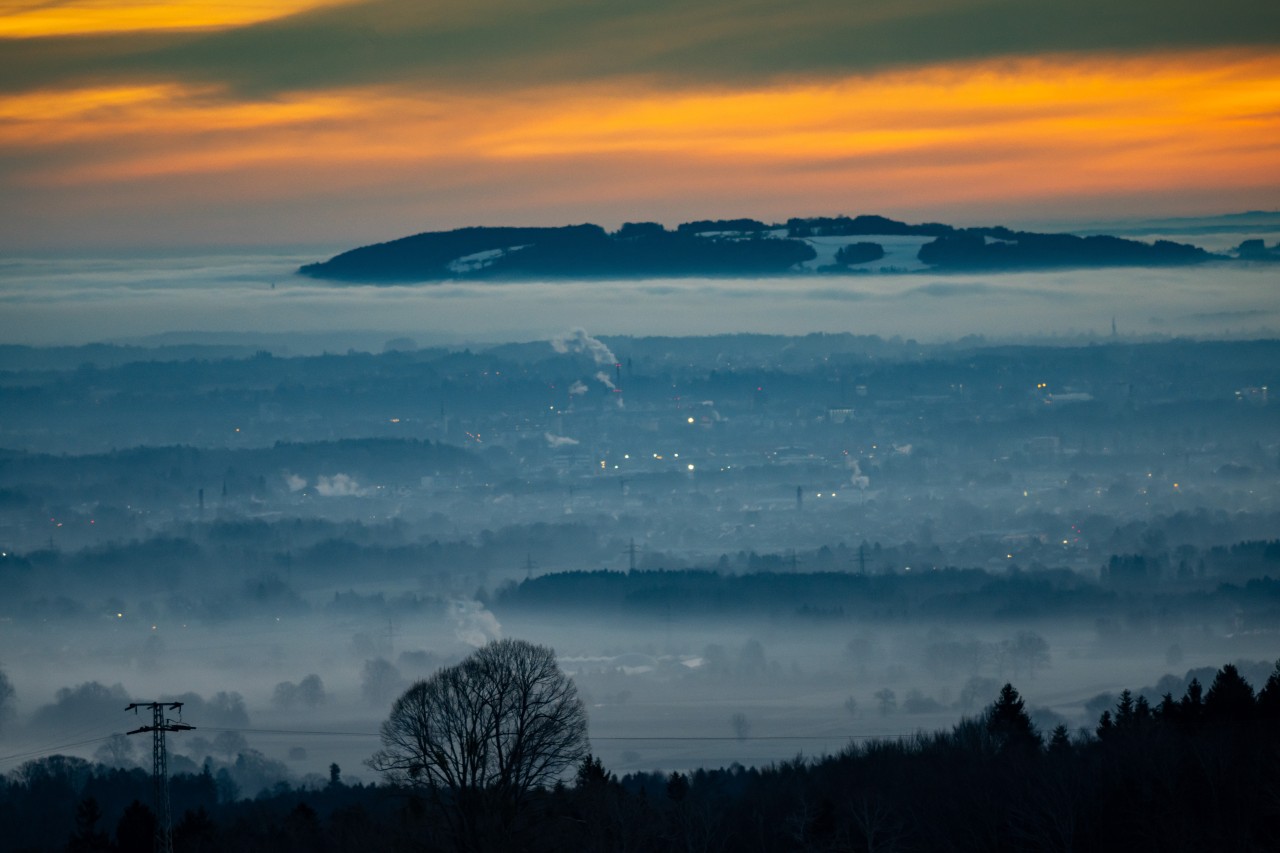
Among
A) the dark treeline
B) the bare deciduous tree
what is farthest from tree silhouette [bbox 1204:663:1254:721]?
the bare deciduous tree

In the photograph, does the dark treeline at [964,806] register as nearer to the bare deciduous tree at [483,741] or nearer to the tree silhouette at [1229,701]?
the tree silhouette at [1229,701]

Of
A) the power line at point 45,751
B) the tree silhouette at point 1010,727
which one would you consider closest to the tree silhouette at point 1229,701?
the tree silhouette at point 1010,727

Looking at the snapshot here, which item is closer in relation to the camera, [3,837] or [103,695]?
[3,837]

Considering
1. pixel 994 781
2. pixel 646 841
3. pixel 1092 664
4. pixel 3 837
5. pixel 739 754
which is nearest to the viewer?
pixel 646 841

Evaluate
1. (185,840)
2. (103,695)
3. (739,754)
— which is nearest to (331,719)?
(103,695)

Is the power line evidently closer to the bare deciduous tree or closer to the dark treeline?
the dark treeline

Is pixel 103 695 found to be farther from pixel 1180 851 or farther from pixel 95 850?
pixel 1180 851
